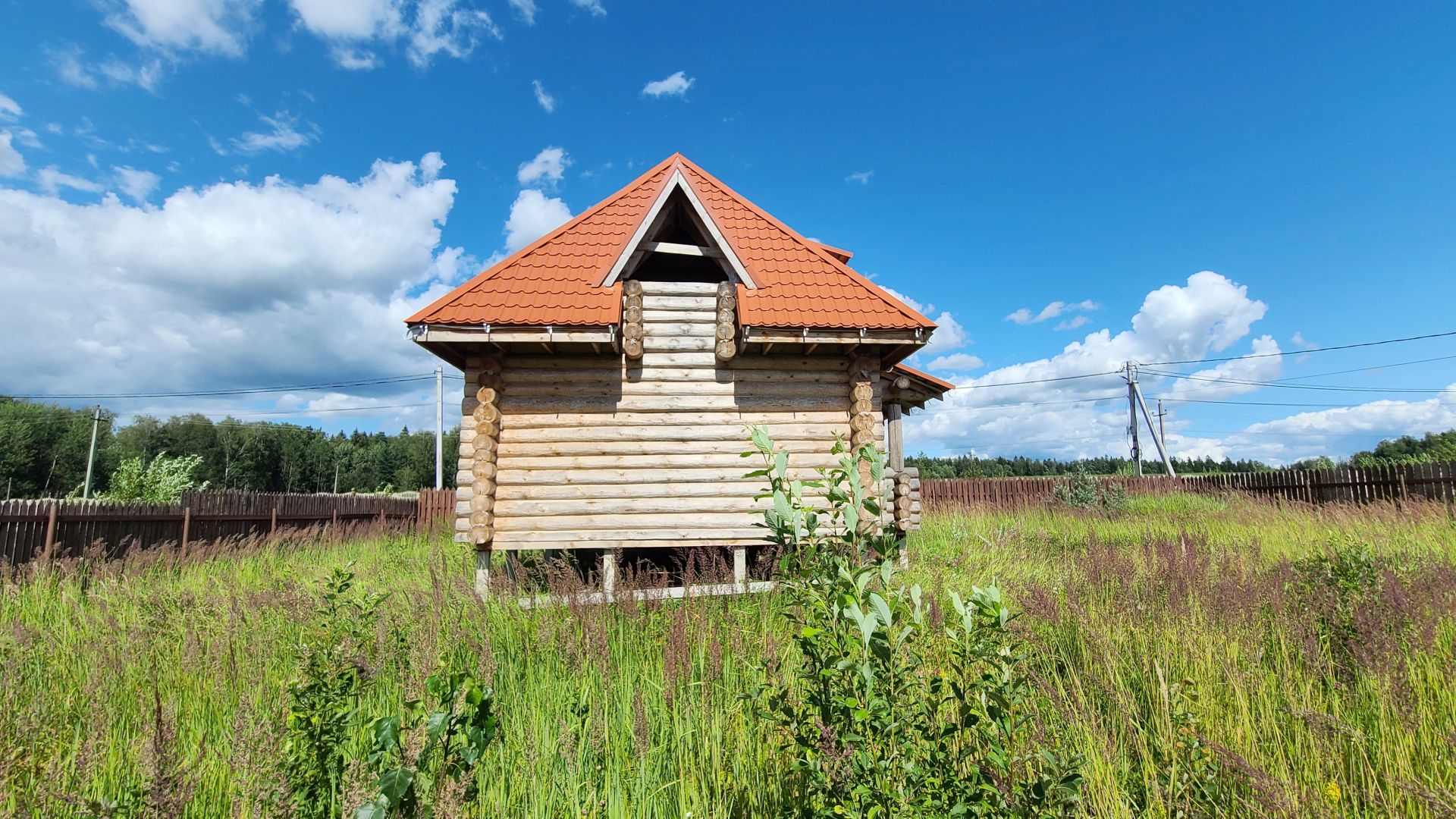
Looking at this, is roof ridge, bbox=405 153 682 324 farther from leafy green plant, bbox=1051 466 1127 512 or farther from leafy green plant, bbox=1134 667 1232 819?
leafy green plant, bbox=1051 466 1127 512

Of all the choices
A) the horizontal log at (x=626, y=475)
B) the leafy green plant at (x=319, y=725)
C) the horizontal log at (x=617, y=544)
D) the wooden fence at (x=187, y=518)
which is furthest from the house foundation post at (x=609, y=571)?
the wooden fence at (x=187, y=518)

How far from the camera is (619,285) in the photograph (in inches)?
328

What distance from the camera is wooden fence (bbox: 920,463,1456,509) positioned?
14.6m

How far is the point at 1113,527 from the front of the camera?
13539 mm

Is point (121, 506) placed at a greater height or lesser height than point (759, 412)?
lesser

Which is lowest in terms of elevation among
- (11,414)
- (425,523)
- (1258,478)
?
(425,523)

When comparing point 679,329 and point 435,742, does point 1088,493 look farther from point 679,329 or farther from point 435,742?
point 435,742

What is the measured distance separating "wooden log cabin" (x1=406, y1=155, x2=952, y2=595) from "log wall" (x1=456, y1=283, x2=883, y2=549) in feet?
0.07

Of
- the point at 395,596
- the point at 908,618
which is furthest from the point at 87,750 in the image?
the point at 395,596

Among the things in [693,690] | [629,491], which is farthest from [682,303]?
[693,690]

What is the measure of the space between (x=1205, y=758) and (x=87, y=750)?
447cm

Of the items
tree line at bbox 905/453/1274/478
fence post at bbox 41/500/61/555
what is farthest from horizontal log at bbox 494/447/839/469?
tree line at bbox 905/453/1274/478

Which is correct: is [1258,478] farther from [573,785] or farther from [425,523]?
[425,523]

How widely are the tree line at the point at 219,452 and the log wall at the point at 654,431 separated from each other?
48.7 meters
